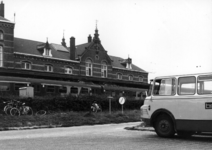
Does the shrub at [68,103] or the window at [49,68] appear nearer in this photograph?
the shrub at [68,103]

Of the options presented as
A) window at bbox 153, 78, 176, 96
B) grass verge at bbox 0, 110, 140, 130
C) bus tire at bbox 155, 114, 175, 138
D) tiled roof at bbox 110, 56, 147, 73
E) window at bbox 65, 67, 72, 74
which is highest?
tiled roof at bbox 110, 56, 147, 73

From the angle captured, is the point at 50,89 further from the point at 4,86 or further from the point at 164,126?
the point at 164,126

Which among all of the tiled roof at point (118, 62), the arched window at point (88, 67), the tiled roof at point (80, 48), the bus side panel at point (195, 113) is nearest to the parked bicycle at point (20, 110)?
the bus side panel at point (195, 113)

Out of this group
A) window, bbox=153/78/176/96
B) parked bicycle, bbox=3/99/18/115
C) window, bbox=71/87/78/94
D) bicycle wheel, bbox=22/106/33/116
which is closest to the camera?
window, bbox=153/78/176/96

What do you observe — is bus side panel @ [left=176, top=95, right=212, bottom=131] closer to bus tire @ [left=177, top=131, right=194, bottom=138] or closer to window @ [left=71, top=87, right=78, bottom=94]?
bus tire @ [left=177, top=131, right=194, bottom=138]

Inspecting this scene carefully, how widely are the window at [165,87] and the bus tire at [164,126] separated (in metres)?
0.89

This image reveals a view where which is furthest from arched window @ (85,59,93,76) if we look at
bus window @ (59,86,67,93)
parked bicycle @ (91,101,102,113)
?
parked bicycle @ (91,101,102,113)

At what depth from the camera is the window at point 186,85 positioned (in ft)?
35.5

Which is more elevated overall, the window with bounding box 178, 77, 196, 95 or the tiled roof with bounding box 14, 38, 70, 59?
the tiled roof with bounding box 14, 38, 70, 59

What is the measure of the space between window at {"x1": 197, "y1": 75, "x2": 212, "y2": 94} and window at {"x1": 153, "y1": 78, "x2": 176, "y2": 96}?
3.43 ft

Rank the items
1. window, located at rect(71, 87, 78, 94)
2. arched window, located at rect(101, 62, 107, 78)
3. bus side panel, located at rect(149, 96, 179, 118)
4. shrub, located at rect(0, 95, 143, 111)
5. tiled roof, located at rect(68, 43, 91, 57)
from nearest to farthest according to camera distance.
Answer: bus side panel, located at rect(149, 96, 179, 118), shrub, located at rect(0, 95, 143, 111), window, located at rect(71, 87, 78, 94), tiled roof, located at rect(68, 43, 91, 57), arched window, located at rect(101, 62, 107, 78)

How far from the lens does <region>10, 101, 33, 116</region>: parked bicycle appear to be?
22.8m

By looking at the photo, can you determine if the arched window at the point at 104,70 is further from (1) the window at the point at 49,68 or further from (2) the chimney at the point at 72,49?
(1) the window at the point at 49,68

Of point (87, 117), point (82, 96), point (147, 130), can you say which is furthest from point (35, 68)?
point (147, 130)
